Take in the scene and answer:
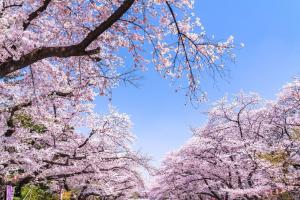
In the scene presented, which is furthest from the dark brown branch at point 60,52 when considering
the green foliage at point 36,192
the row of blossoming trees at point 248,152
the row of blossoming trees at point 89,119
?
the green foliage at point 36,192

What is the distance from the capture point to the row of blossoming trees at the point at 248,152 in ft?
63.4

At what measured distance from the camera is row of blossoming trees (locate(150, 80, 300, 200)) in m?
19.3

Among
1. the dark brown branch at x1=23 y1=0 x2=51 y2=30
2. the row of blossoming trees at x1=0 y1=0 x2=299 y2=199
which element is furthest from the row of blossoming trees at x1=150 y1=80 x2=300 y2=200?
the dark brown branch at x1=23 y1=0 x2=51 y2=30

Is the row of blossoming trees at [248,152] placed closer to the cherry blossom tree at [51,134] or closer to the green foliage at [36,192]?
the cherry blossom tree at [51,134]

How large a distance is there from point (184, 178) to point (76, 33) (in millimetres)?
19760

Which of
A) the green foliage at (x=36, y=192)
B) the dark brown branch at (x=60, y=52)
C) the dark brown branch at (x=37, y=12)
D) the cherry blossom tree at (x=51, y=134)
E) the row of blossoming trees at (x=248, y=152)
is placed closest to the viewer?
the dark brown branch at (x=60, y=52)

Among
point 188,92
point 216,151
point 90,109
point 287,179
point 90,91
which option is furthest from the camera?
point 216,151

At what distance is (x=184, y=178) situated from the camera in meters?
28.0

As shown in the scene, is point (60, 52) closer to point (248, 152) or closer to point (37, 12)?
point (37, 12)

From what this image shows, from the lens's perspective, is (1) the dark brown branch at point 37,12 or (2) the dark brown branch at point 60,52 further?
(1) the dark brown branch at point 37,12

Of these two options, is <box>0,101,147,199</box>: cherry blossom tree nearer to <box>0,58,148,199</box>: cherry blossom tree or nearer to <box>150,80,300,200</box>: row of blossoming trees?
<box>0,58,148,199</box>: cherry blossom tree

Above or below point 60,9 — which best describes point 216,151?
above

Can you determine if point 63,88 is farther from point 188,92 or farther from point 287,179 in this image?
point 287,179

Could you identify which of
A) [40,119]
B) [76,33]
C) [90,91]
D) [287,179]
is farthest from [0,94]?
[287,179]
